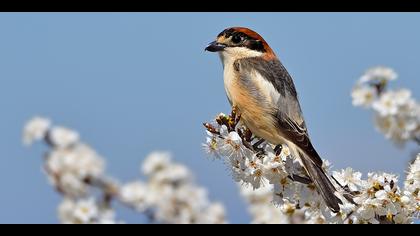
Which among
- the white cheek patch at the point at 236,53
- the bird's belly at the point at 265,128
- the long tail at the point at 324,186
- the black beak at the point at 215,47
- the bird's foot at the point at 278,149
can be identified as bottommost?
the long tail at the point at 324,186

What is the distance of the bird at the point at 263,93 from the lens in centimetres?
491

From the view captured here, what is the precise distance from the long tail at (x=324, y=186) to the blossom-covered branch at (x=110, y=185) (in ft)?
11.5

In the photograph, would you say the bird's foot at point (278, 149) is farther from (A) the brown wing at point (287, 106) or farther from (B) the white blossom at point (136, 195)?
(B) the white blossom at point (136, 195)

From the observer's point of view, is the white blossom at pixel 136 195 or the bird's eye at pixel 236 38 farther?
the white blossom at pixel 136 195

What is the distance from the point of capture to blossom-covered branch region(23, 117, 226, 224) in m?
7.99

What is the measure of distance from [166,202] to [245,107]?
358cm

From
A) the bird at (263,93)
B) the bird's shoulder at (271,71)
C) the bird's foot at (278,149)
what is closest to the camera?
the bird's foot at (278,149)

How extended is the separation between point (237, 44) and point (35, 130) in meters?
3.72

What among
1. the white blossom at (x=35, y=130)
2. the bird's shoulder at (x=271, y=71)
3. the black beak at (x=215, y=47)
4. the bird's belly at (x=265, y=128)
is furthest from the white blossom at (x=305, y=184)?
the white blossom at (x=35, y=130)

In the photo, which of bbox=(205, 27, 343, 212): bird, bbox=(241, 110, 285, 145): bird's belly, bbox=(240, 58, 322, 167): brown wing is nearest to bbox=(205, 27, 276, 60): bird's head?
bbox=(205, 27, 343, 212): bird

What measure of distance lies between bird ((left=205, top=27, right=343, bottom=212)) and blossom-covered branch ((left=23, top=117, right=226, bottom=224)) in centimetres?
259

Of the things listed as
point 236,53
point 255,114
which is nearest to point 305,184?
point 255,114

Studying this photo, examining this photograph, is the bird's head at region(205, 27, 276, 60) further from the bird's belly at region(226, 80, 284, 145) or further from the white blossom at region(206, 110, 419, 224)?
the white blossom at region(206, 110, 419, 224)
